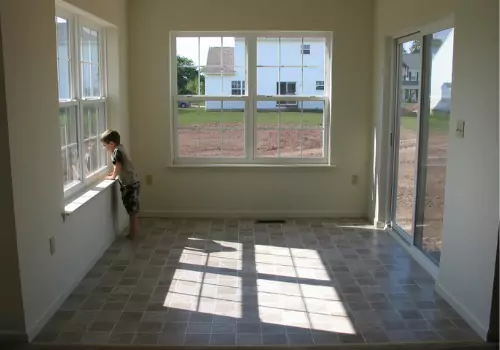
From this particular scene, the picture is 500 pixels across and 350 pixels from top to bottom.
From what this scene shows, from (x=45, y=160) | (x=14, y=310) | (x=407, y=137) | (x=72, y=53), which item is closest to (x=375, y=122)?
(x=407, y=137)

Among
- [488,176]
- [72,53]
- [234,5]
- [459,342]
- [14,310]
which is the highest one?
[234,5]

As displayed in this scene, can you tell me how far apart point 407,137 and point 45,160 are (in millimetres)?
A: 3273

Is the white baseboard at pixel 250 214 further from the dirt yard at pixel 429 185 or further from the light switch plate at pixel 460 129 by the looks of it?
the light switch plate at pixel 460 129

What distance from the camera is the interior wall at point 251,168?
19.9 feet

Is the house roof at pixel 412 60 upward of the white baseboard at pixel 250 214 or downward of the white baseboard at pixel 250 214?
upward

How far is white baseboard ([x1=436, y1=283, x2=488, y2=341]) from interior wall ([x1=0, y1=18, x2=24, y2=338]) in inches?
109

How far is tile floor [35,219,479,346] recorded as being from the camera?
11.2 ft

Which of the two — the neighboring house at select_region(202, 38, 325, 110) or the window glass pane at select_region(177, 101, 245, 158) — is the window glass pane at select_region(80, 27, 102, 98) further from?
the neighboring house at select_region(202, 38, 325, 110)

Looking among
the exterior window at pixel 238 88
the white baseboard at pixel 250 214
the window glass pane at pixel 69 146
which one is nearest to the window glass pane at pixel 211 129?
the exterior window at pixel 238 88

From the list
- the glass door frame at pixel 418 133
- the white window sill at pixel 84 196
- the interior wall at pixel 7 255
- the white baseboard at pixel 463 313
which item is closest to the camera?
the interior wall at pixel 7 255

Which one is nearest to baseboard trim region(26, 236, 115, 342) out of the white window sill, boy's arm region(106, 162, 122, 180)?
the white window sill

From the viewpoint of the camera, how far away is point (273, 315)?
3.67 meters

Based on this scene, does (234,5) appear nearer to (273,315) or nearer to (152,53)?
(152,53)

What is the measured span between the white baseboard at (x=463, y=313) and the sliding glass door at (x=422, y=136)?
1.68 ft
